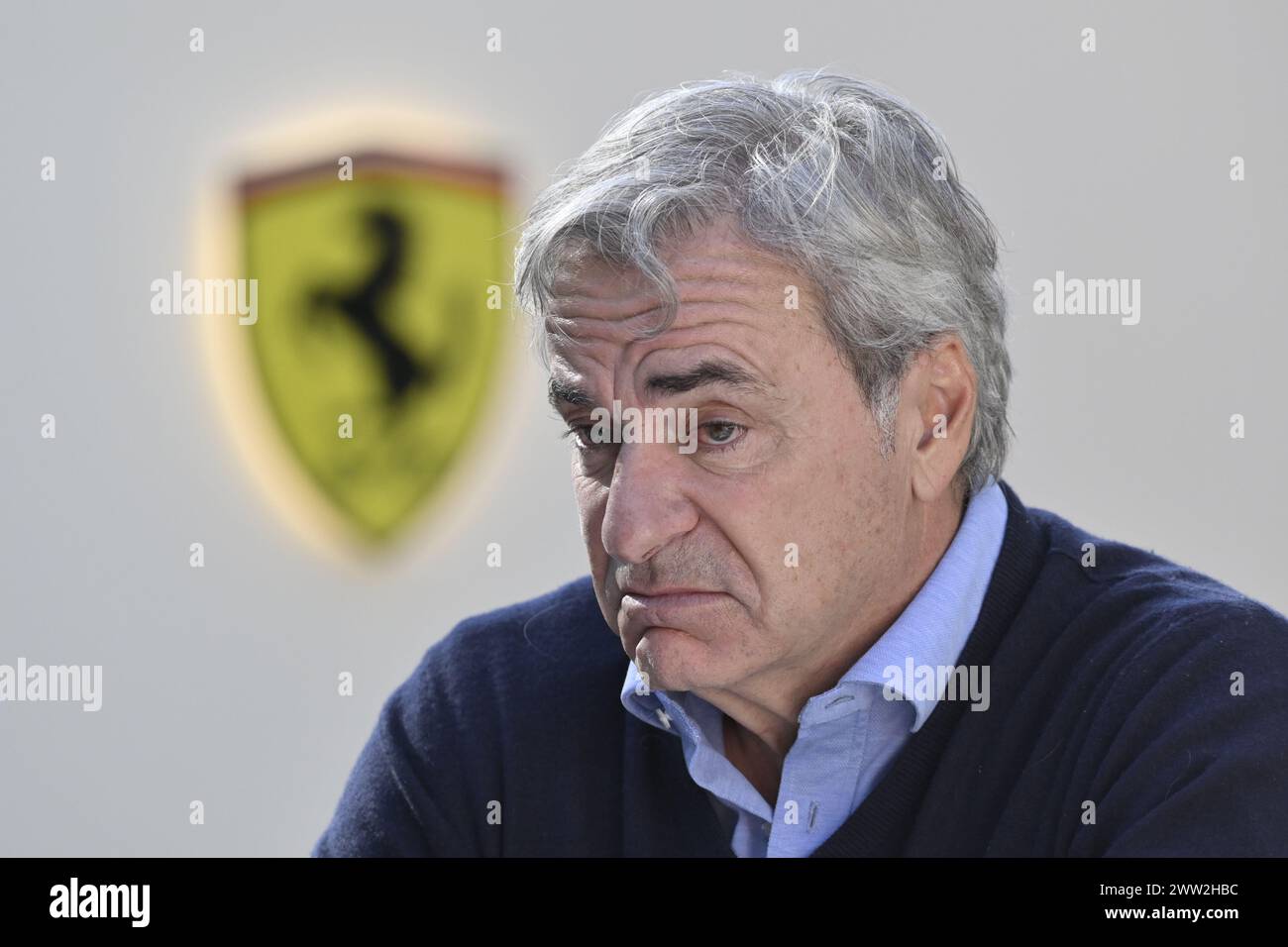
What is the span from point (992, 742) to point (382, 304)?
6.41 ft

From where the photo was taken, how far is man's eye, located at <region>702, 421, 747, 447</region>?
1.34 metres

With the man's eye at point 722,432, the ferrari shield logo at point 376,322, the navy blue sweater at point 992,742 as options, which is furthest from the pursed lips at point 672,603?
the ferrari shield logo at point 376,322

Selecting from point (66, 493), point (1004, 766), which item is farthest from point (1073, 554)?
point (66, 493)

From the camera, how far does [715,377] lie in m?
1.35

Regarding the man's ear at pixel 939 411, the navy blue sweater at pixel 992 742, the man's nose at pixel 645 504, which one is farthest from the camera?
the man's ear at pixel 939 411

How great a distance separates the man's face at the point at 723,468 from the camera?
1.33 meters

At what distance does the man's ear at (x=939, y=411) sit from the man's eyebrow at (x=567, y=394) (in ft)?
1.03

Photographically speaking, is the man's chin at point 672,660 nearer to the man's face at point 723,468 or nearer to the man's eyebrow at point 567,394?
the man's face at point 723,468

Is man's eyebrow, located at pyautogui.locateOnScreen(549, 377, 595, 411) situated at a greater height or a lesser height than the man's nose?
greater

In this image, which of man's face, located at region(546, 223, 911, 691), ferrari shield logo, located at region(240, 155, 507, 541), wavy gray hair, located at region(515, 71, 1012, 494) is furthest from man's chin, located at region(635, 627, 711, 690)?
ferrari shield logo, located at region(240, 155, 507, 541)

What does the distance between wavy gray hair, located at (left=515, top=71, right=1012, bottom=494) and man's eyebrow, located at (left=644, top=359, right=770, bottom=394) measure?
5 centimetres

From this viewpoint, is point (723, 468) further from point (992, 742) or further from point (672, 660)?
point (992, 742)

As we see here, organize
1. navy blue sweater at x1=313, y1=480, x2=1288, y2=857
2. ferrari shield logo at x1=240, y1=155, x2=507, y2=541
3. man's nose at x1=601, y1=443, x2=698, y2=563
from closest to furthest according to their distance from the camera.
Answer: navy blue sweater at x1=313, y1=480, x2=1288, y2=857
man's nose at x1=601, y1=443, x2=698, y2=563
ferrari shield logo at x1=240, y1=155, x2=507, y2=541

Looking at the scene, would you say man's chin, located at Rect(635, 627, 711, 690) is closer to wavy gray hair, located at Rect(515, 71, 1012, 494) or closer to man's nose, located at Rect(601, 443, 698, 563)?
man's nose, located at Rect(601, 443, 698, 563)
